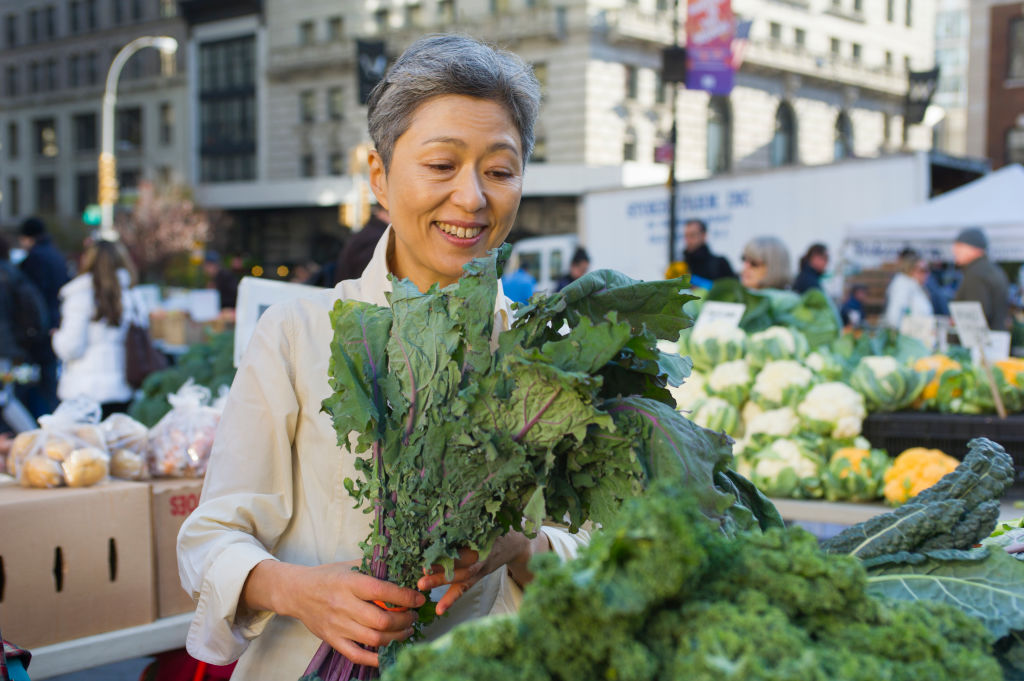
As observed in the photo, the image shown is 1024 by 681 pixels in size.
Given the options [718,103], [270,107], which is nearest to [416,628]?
[718,103]

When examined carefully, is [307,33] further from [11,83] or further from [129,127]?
[11,83]

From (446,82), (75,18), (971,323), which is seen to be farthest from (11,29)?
(446,82)

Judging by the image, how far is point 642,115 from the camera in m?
32.9

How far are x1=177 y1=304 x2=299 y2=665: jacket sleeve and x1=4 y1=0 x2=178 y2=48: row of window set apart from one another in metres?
50.3

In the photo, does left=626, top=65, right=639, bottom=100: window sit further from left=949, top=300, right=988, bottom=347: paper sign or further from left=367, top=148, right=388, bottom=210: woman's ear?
left=367, top=148, right=388, bottom=210: woman's ear

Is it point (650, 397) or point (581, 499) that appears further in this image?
point (650, 397)

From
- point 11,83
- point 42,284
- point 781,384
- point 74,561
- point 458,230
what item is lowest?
point 74,561

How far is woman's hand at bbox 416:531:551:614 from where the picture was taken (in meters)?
1.39

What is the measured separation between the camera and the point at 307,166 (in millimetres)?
39969

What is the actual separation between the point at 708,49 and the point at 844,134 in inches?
1237


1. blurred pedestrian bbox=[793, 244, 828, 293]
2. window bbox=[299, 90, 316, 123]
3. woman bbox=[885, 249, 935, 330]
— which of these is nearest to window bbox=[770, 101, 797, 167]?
window bbox=[299, 90, 316, 123]

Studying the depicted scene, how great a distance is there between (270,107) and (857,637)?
42.2m

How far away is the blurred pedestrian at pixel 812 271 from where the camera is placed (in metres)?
9.21

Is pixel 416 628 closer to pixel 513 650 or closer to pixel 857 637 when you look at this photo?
pixel 513 650
